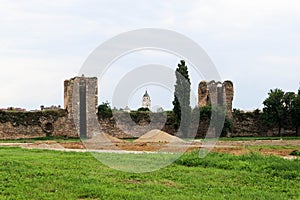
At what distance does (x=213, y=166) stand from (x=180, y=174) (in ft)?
5.48

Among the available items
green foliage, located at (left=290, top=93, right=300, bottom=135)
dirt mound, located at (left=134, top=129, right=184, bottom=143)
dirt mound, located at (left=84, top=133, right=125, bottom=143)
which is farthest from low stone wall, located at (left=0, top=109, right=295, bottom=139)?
dirt mound, located at (left=134, top=129, right=184, bottom=143)

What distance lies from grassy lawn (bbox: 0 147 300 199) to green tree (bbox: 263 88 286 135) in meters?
21.2

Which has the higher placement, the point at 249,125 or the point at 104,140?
the point at 249,125

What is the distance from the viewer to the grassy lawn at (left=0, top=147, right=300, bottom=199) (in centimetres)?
755

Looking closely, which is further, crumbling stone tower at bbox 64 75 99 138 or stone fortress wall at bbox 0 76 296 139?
crumbling stone tower at bbox 64 75 99 138

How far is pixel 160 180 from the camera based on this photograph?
29.5 feet

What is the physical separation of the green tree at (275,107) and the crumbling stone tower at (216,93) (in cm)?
279

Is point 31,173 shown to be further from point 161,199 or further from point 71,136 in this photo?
point 71,136

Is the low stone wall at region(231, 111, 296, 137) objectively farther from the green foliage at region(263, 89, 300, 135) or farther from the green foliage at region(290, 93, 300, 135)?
the green foliage at region(290, 93, 300, 135)

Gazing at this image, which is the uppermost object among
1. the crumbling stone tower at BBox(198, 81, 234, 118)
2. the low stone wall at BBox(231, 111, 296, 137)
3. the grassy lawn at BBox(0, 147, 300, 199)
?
the crumbling stone tower at BBox(198, 81, 234, 118)

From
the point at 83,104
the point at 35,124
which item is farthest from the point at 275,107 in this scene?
the point at 35,124

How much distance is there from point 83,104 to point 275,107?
12.3 m

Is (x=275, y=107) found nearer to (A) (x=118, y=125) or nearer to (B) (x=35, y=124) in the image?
(A) (x=118, y=125)

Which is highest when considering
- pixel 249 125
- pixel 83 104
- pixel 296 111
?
pixel 83 104
